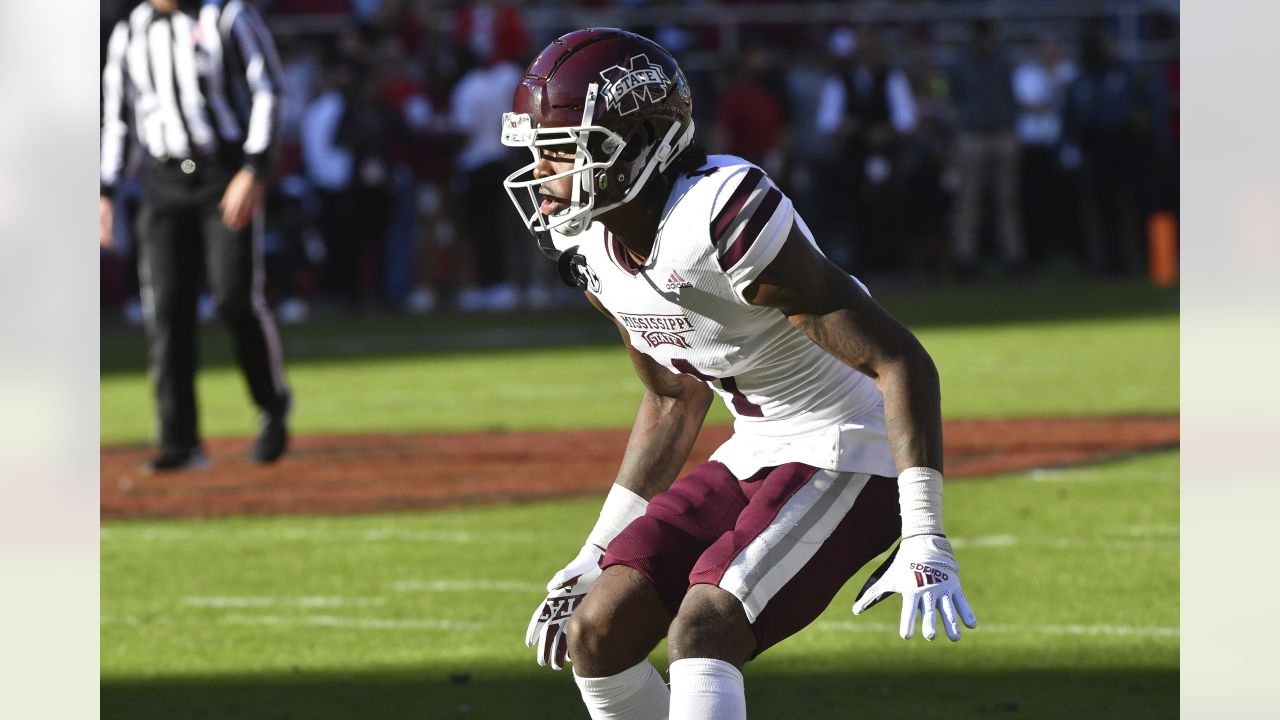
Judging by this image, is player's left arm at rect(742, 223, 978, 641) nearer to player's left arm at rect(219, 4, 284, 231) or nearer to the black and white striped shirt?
player's left arm at rect(219, 4, 284, 231)

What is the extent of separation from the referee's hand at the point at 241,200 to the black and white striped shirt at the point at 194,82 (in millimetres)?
119

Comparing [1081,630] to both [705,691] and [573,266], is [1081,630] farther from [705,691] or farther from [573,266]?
[705,691]

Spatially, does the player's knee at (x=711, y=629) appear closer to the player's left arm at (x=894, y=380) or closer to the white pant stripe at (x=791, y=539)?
the white pant stripe at (x=791, y=539)

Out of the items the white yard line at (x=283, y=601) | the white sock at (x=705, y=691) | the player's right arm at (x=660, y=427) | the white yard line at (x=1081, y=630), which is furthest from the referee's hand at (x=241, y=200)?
the white sock at (x=705, y=691)

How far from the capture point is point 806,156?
1756 centimetres

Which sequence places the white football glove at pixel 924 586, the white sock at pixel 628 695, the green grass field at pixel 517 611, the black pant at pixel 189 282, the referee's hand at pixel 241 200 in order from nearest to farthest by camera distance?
the white football glove at pixel 924 586 → the white sock at pixel 628 695 → the green grass field at pixel 517 611 → the referee's hand at pixel 241 200 → the black pant at pixel 189 282

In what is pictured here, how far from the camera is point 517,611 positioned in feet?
18.9

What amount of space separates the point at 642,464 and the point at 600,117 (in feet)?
2.59

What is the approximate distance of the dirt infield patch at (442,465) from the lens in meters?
7.95

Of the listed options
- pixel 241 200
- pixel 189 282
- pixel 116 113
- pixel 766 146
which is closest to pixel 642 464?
pixel 241 200
